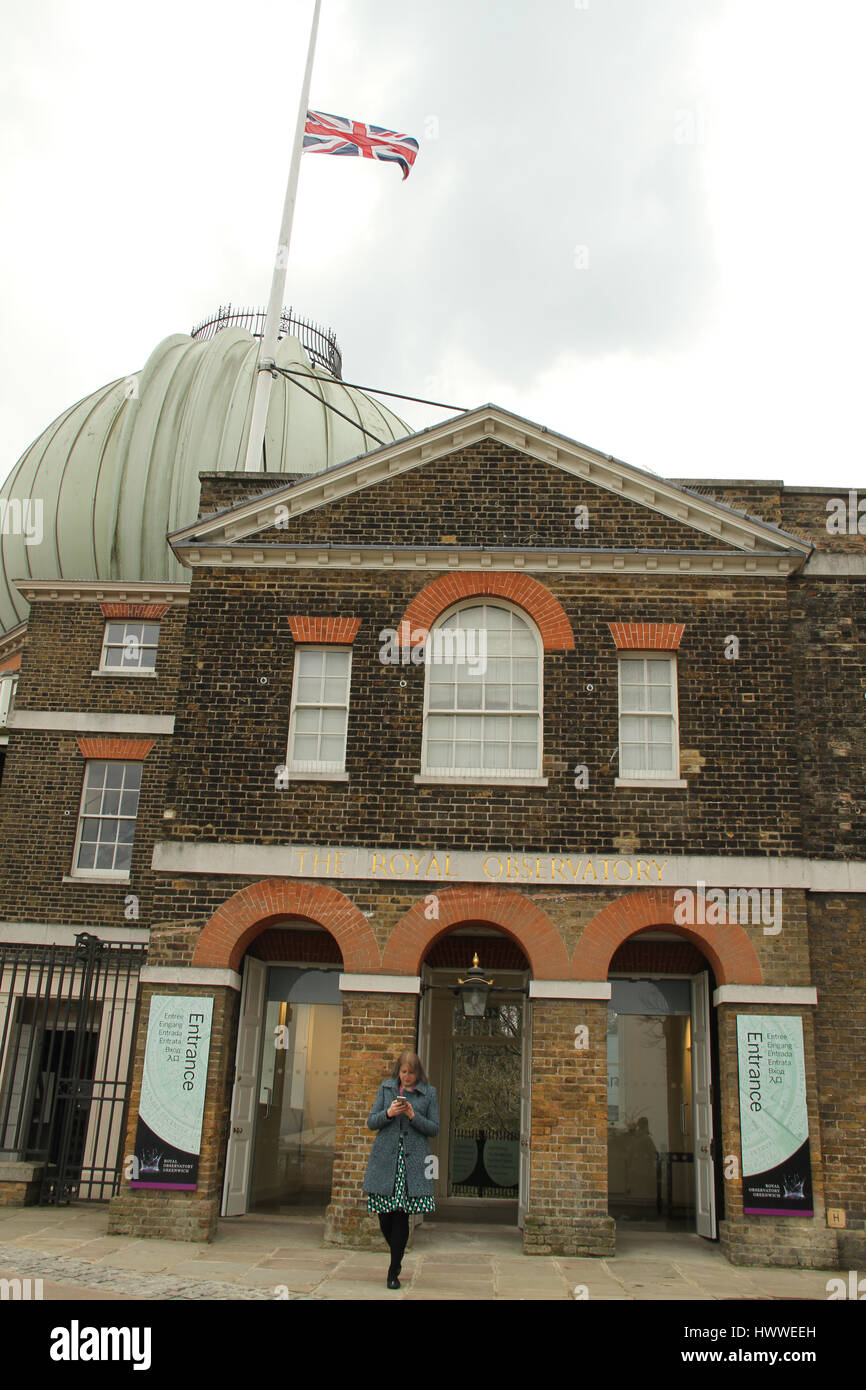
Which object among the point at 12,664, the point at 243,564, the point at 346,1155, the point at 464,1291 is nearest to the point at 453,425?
the point at 243,564

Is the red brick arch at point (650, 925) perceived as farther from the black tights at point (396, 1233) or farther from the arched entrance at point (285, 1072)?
the black tights at point (396, 1233)

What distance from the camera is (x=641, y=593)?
13977 mm

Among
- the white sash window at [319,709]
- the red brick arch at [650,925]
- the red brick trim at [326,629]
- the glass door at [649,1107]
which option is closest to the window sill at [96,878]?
the white sash window at [319,709]

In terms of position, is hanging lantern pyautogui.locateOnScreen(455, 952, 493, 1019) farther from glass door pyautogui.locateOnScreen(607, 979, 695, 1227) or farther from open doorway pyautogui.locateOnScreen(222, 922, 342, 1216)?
glass door pyautogui.locateOnScreen(607, 979, 695, 1227)

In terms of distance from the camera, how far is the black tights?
961 cm

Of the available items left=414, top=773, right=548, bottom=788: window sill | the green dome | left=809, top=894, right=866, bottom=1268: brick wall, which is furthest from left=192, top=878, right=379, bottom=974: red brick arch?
the green dome

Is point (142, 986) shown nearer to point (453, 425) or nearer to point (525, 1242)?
point (525, 1242)

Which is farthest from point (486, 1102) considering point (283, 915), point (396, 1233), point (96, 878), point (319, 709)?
point (96, 878)

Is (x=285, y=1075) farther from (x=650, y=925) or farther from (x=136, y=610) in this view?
(x=136, y=610)

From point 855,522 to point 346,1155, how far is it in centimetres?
990

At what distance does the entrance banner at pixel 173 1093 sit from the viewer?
1232 cm

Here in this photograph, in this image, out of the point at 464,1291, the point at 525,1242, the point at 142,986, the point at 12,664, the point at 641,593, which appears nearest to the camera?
the point at 464,1291

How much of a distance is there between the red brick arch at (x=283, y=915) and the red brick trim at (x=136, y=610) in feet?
27.0

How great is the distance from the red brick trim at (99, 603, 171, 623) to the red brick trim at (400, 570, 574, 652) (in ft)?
24.5
